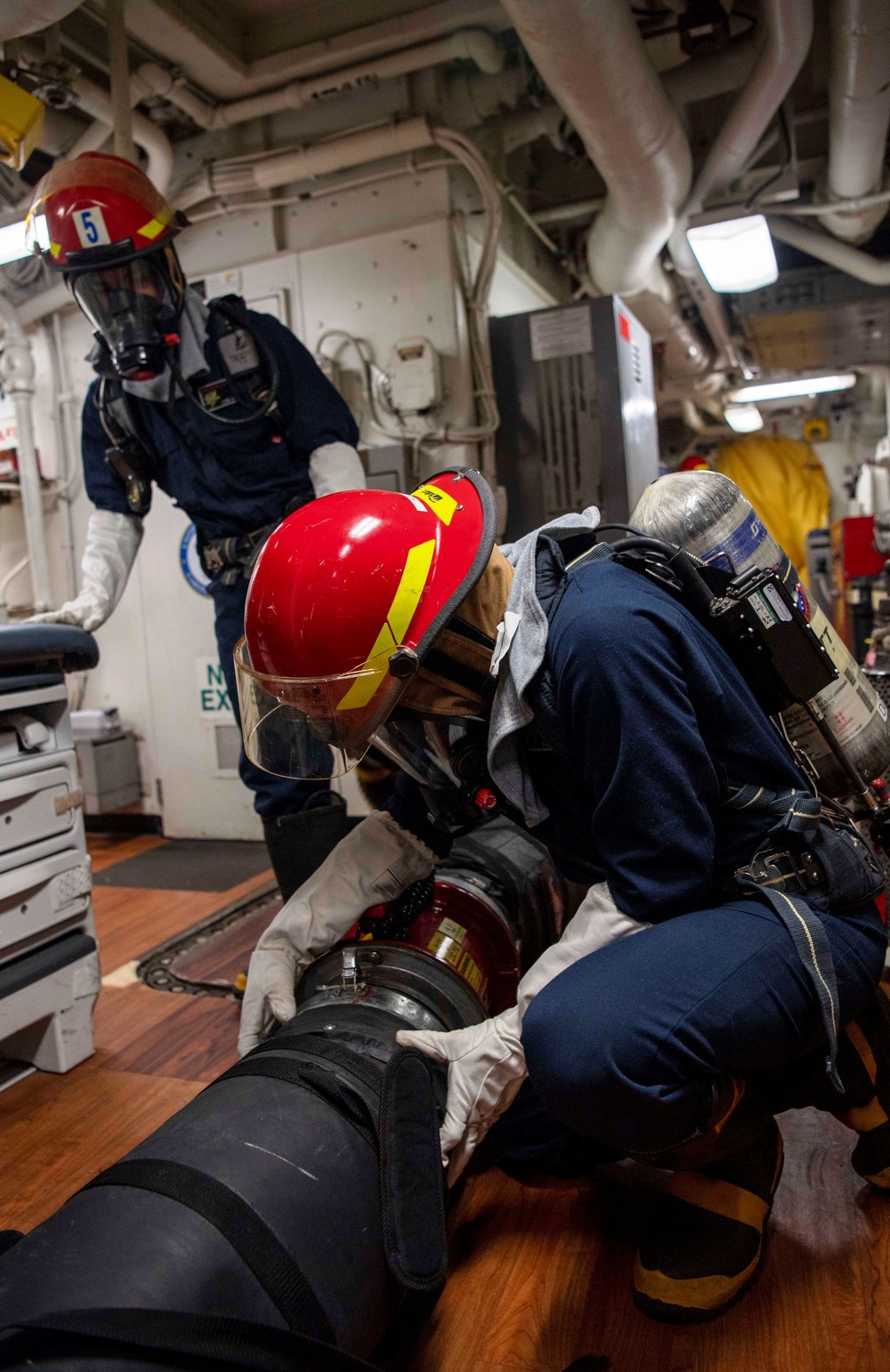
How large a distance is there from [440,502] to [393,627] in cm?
26

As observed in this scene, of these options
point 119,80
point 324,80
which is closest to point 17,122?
point 119,80

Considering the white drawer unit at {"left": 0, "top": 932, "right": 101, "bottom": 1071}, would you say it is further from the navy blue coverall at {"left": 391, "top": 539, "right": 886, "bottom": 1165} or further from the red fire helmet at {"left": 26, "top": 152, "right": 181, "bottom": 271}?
the red fire helmet at {"left": 26, "top": 152, "right": 181, "bottom": 271}

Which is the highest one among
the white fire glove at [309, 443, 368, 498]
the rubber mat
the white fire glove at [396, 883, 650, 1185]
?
the white fire glove at [309, 443, 368, 498]

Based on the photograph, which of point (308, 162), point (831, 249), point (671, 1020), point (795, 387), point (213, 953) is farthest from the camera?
point (795, 387)

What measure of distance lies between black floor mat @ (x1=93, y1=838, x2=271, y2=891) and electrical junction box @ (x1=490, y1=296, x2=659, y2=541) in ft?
6.01

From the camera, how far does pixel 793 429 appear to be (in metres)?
11.0

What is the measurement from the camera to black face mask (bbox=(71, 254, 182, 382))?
92.6 inches

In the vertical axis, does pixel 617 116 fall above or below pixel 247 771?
above

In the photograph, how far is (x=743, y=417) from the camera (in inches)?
362

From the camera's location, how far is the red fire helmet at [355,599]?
135 centimetres

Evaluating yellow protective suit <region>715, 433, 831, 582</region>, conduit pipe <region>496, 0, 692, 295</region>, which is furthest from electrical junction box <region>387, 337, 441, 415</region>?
yellow protective suit <region>715, 433, 831, 582</region>

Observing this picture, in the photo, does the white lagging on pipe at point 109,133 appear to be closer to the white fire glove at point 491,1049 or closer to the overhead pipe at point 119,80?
the overhead pipe at point 119,80

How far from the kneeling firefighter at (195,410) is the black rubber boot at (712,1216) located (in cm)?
126

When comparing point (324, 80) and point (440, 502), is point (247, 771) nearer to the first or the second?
point (440, 502)
